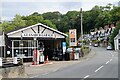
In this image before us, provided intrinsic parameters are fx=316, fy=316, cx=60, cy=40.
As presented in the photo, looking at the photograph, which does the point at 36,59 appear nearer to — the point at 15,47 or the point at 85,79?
the point at 15,47

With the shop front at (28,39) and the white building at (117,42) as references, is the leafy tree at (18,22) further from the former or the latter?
the shop front at (28,39)

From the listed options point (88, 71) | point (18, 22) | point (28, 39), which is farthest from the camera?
point (18, 22)

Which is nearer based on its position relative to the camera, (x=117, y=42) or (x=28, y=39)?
(x=28, y=39)

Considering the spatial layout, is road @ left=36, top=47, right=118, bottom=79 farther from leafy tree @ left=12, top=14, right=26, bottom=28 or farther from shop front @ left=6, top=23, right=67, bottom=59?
leafy tree @ left=12, top=14, right=26, bottom=28

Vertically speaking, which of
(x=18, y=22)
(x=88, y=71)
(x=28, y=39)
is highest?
(x=18, y=22)

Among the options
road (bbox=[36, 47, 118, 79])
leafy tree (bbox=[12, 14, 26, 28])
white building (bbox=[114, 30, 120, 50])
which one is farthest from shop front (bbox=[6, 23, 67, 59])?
white building (bbox=[114, 30, 120, 50])

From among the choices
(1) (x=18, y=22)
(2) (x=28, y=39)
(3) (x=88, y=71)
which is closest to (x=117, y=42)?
(1) (x=18, y=22)

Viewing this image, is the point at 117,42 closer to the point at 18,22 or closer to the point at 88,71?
the point at 18,22

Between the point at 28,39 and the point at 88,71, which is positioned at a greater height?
the point at 28,39

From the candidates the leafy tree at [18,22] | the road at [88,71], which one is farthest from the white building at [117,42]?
the road at [88,71]

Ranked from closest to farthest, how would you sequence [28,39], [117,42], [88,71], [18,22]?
[88,71], [28,39], [117,42], [18,22]

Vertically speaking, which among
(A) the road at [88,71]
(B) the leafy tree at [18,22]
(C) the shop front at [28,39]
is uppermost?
(B) the leafy tree at [18,22]

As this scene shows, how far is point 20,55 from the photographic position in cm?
3956

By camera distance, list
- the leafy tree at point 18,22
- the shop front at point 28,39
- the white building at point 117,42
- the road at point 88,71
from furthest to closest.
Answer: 1. the leafy tree at point 18,22
2. the white building at point 117,42
3. the shop front at point 28,39
4. the road at point 88,71
